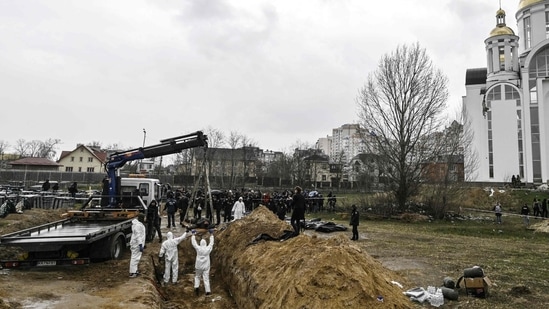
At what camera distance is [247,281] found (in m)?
8.84

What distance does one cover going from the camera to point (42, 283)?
8859 mm

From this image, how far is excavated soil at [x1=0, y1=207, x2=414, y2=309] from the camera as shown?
6.48 m

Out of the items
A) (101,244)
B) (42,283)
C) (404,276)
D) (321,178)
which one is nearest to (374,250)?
(404,276)

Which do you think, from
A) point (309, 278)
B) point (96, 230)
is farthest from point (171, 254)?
point (309, 278)

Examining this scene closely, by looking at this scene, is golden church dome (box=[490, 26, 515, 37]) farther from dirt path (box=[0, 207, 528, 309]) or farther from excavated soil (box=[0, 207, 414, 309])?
excavated soil (box=[0, 207, 414, 309])

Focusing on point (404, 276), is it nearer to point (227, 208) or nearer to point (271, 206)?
point (227, 208)

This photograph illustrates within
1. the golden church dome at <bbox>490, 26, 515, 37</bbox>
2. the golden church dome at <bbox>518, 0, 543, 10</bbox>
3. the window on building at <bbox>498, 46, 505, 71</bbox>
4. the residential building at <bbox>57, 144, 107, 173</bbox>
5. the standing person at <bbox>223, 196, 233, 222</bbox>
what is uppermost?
the golden church dome at <bbox>518, 0, 543, 10</bbox>

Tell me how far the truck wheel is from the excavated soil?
0.28 metres

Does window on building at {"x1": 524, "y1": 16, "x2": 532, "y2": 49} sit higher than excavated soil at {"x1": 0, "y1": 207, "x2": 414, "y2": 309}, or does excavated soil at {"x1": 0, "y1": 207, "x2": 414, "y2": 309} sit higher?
window on building at {"x1": 524, "y1": 16, "x2": 532, "y2": 49}

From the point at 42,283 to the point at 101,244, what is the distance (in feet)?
6.41

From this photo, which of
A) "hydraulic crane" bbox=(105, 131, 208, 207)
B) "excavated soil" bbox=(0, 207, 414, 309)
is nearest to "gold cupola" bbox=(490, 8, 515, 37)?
"hydraulic crane" bbox=(105, 131, 208, 207)

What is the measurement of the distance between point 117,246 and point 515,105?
47.0 meters

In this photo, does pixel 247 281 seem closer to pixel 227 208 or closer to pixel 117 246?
pixel 117 246

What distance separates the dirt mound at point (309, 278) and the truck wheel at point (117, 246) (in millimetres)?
3788
